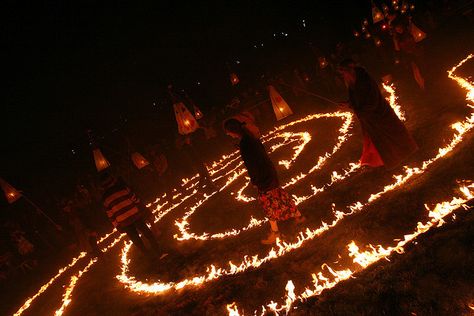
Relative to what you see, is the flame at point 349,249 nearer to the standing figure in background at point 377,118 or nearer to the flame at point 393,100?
the standing figure in background at point 377,118

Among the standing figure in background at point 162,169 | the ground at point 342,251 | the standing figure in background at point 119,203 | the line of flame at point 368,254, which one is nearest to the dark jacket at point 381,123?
the ground at point 342,251

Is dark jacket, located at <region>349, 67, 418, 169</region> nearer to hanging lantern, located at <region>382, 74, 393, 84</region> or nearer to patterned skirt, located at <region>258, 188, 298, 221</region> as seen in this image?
patterned skirt, located at <region>258, 188, 298, 221</region>

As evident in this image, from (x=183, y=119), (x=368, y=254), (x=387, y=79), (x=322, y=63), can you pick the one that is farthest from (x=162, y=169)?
(x=368, y=254)

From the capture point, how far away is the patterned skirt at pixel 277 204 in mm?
6391

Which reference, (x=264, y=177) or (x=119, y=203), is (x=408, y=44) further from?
(x=119, y=203)

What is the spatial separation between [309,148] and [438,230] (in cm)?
690

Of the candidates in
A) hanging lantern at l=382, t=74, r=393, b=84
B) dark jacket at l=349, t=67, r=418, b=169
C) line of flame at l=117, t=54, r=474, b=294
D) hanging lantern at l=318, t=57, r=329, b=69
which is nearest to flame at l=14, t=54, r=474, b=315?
line of flame at l=117, t=54, r=474, b=294

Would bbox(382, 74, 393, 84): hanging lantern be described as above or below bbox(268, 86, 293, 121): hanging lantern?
below

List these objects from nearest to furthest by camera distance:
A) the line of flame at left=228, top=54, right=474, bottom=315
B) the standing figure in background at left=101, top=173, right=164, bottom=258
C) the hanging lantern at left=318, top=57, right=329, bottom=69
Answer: the line of flame at left=228, top=54, right=474, bottom=315, the standing figure in background at left=101, top=173, right=164, bottom=258, the hanging lantern at left=318, top=57, right=329, bottom=69

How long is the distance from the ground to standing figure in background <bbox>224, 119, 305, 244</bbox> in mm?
322

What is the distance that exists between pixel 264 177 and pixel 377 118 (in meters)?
2.39

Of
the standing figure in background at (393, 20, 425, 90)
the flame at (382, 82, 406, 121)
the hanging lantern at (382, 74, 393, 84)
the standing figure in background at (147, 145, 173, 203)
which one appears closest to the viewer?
the flame at (382, 82, 406, 121)

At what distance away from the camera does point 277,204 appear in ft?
21.0

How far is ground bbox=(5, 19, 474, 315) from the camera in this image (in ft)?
12.5
